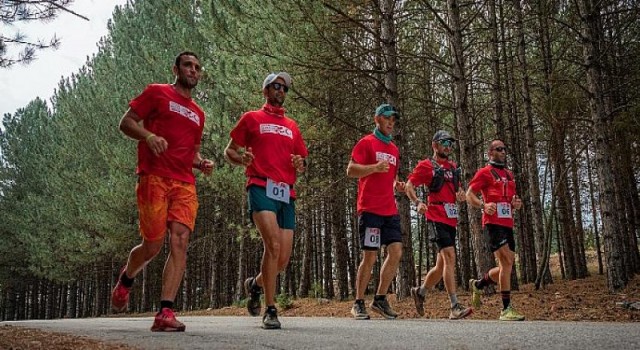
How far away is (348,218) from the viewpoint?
2802 centimetres

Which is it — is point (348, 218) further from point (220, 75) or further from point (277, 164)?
point (277, 164)

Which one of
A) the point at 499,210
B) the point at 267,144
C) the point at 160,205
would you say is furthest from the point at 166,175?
the point at 499,210

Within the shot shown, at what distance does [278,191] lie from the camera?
499cm

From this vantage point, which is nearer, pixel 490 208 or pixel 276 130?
pixel 276 130

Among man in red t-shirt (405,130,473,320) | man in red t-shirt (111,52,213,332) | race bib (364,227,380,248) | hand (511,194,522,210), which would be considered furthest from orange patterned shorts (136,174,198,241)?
hand (511,194,522,210)

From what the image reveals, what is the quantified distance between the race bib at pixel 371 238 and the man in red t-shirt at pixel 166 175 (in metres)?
2.32

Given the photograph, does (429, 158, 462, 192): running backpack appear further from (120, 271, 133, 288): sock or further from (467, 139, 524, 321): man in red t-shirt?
(120, 271, 133, 288): sock

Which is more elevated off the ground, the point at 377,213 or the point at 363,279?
the point at 377,213

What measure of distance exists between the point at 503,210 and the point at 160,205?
4.35m

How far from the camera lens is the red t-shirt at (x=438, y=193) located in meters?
7.04

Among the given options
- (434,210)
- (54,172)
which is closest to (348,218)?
(54,172)

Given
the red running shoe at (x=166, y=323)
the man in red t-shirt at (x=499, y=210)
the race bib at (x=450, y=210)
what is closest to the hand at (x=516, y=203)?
the man in red t-shirt at (x=499, y=210)

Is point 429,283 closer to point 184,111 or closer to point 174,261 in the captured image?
point 174,261

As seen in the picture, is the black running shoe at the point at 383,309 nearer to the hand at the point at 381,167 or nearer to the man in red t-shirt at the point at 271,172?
the hand at the point at 381,167
